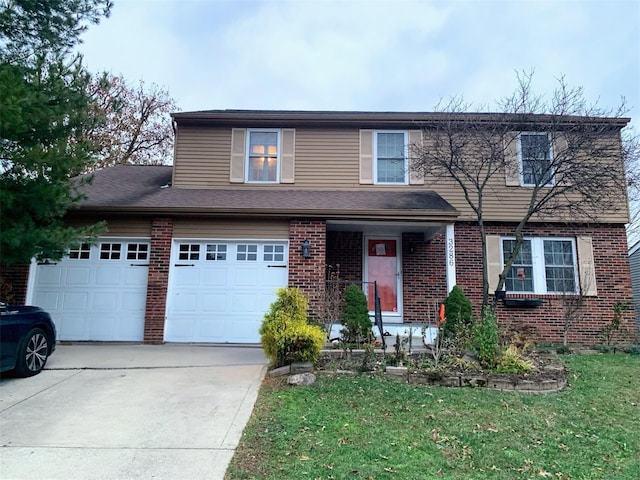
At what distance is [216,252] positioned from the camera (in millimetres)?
8203

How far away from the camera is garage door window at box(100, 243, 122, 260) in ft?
26.8

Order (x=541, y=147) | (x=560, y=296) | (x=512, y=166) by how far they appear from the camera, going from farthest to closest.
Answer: (x=560, y=296) < (x=512, y=166) < (x=541, y=147)

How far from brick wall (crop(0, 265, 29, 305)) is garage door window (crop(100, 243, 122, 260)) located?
1487mm

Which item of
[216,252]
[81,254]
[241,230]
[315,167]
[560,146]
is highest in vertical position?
[560,146]

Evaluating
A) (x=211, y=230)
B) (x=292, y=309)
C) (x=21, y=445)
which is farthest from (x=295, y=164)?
(x=21, y=445)

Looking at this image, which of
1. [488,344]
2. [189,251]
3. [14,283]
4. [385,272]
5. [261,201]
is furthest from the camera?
[385,272]

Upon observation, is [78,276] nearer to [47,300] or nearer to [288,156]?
[47,300]

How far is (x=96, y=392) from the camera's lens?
4812 millimetres

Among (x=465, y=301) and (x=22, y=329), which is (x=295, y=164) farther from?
(x=22, y=329)

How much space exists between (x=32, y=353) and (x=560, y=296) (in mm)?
10281

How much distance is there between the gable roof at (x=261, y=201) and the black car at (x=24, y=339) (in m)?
3.01

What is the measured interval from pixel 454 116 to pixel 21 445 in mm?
9066

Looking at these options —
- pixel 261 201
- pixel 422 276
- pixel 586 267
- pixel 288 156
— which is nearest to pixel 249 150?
pixel 288 156

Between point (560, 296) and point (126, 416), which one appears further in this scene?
point (560, 296)
